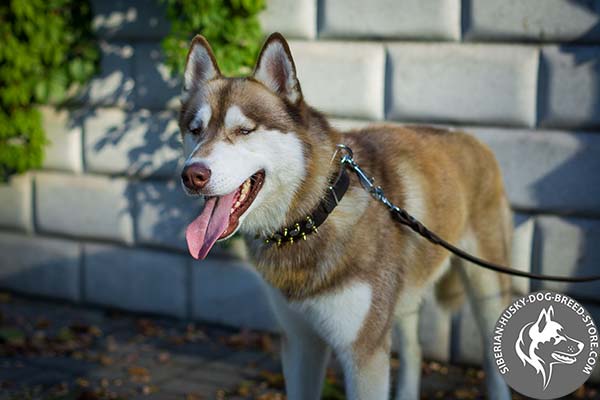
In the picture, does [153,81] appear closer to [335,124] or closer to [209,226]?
[335,124]

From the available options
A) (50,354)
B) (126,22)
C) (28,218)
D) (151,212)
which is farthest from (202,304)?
(126,22)

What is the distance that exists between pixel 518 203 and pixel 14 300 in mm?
3815

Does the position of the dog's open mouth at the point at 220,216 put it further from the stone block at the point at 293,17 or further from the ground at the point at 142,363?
the stone block at the point at 293,17

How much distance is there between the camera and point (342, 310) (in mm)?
2881

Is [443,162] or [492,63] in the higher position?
[492,63]

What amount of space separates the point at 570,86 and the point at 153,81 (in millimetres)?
2655

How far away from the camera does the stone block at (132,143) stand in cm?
488

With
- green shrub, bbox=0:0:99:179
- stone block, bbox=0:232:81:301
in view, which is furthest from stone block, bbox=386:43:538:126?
stone block, bbox=0:232:81:301

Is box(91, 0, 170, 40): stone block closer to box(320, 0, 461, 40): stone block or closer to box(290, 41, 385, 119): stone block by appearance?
box(290, 41, 385, 119): stone block

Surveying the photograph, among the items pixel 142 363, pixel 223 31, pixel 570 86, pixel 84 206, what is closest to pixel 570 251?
pixel 570 86

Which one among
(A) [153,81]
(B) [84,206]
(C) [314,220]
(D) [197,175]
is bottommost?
(B) [84,206]

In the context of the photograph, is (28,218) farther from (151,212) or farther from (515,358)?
(515,358)

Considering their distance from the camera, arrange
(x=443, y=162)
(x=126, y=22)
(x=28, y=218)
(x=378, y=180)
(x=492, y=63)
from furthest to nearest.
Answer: (x=28, y=218) → (x=126, y=22) → (x=492, y=63) → (x=443, y=162) → (x=378, y=180)

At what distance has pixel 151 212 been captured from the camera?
5.02 m
